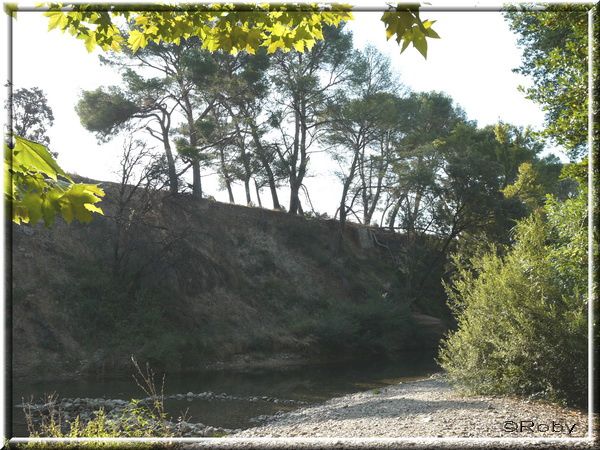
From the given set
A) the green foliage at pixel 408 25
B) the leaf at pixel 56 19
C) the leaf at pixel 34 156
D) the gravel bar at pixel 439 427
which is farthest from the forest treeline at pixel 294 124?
the leaf at pixel 34 156

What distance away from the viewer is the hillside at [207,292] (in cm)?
1359

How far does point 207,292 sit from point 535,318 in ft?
36.3

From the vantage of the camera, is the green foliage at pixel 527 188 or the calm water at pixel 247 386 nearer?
the calm water at pixel 247 386

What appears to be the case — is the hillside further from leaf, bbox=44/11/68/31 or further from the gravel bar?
leaf, bbox=44/11/68/31

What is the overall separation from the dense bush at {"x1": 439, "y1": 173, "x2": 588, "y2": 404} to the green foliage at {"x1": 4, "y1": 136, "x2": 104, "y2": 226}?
4.78 metres

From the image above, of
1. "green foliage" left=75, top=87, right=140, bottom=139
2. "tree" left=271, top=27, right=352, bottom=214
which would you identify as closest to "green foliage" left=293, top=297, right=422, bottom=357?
"tree" left=271, top=27, right=352, bottom=214

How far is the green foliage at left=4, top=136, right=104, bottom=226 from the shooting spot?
6.40 feet

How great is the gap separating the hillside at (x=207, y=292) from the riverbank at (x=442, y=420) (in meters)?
6.33

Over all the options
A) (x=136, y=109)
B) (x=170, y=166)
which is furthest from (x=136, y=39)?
(x=170, y=166)

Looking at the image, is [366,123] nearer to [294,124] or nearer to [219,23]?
[294,124]

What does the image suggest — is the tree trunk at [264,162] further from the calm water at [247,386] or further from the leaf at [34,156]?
the leaf at [34,156]

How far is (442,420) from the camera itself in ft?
18.9

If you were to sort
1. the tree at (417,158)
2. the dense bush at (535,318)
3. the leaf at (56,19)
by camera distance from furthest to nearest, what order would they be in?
the tree at (417,158), the dense bush at (535,318), the leaf at (56,19)

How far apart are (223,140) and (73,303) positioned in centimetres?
554
